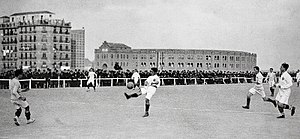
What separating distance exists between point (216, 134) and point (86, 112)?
453 centimetres

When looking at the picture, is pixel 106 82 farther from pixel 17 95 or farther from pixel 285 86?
pixel 17 95

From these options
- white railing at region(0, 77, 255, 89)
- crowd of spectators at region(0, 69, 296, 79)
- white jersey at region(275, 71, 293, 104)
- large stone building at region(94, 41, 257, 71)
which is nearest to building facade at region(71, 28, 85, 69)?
crowd of spectators at region(0, 69, 296, 79)

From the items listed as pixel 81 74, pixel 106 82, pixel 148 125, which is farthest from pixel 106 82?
pixel 148 125

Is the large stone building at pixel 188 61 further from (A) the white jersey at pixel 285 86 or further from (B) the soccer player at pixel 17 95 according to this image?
(B) the soccer player at pixel 17 95

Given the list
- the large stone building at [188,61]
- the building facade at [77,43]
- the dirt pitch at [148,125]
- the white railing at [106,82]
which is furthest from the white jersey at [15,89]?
the large stone building at [188,61]

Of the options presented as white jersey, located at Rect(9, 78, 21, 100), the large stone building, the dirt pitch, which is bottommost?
the dirt pitch

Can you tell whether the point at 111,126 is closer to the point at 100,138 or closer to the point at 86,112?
the point at 100,138

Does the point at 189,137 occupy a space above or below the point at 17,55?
below

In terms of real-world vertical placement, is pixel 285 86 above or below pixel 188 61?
below

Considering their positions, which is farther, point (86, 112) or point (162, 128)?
point (86, 112)

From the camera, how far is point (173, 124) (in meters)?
8.47

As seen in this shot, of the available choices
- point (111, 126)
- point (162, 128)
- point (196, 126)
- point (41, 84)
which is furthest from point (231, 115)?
point (41, 84)

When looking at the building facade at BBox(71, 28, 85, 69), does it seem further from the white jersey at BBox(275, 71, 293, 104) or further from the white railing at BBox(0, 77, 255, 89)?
the white jersey at BBox(275, 71, 293, 104)

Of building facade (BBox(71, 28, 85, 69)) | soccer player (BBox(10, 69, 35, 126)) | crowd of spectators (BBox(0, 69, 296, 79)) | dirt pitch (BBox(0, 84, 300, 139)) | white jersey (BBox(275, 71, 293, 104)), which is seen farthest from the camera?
crowd of spectators (BBox(0, 69, 296, 79))
